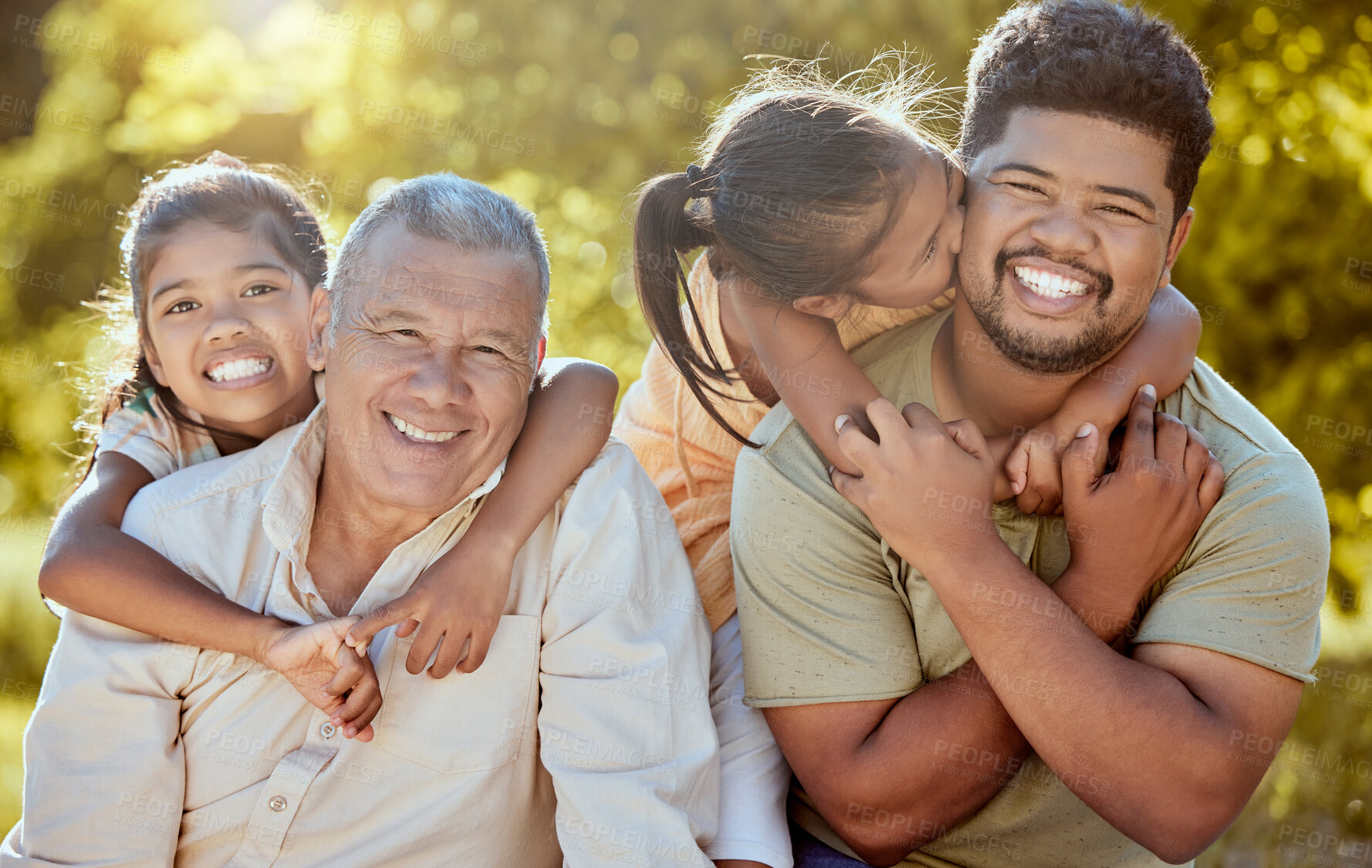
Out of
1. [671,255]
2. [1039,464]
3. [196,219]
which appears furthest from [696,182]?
[196,219]

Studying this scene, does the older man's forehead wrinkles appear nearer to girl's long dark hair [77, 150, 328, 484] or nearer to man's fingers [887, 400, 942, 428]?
girl's long dark hair [77, 150, 328, 484]

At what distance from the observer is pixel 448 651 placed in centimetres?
239

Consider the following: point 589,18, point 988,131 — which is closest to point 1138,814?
point 988,131

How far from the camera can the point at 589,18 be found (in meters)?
5.70

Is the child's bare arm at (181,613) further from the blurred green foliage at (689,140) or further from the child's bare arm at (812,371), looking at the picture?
the blurred green foliage at (689,140)

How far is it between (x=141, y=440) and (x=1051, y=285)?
239 centimetres

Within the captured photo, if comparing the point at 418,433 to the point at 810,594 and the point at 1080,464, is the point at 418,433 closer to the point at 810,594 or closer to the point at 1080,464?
the point at 810,594

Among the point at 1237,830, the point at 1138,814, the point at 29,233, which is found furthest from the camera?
the point at 29,233

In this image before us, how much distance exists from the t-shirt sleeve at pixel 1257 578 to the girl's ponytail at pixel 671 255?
1056 mm

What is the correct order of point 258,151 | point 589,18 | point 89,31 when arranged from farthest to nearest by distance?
point 89,31 < point 258,151 < point 589,18

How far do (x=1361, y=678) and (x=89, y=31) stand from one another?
861 centimetres

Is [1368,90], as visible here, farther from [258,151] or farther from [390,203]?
[258,151]

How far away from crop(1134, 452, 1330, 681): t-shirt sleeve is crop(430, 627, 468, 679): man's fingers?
1487 mm

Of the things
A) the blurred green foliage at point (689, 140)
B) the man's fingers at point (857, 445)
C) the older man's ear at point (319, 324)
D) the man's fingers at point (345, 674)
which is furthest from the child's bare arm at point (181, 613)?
the blurred green foliage at point (689, 140)
